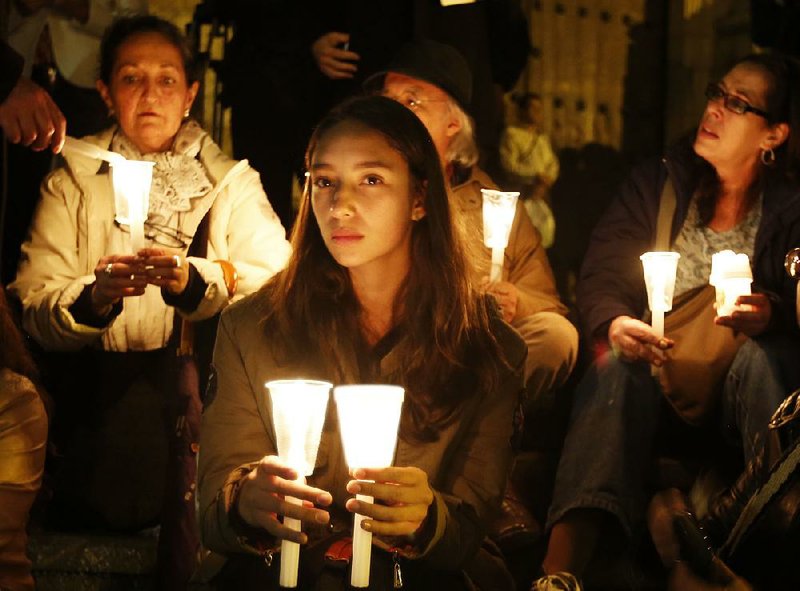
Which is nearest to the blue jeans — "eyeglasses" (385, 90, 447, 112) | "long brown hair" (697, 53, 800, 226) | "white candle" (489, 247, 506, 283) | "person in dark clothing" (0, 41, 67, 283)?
"white candle" (489, 247, 506, 283)

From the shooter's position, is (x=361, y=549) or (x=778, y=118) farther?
(x=778, y=118)

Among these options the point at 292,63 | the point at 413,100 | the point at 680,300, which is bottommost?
the point at 680,300

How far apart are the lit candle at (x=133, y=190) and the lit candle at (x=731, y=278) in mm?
2152

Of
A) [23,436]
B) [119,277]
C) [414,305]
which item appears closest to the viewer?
[414,305]

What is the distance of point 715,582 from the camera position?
3.29 m

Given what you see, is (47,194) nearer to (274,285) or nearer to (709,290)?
(274,285)

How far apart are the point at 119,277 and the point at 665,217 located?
7.93ft

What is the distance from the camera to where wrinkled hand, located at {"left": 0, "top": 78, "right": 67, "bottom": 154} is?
17.0 feet

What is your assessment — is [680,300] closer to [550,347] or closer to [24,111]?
[550,347]

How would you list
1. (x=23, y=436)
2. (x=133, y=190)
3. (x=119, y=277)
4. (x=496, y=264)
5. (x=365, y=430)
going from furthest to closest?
(x=496, y=264), (x=119, y=277), (x=133, y=190), (x=23, y=436), (x=365, y=430)

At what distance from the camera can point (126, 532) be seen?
16.5 feet

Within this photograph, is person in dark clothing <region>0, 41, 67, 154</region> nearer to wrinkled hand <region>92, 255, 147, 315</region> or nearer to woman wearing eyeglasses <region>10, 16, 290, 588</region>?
woman wearing eyeglasses <region>10, 16, 290, 588</region>

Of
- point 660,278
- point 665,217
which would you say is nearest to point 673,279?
point 660,278

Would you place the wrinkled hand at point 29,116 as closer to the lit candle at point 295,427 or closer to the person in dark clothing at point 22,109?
the person in dark clothing at point 22,109
